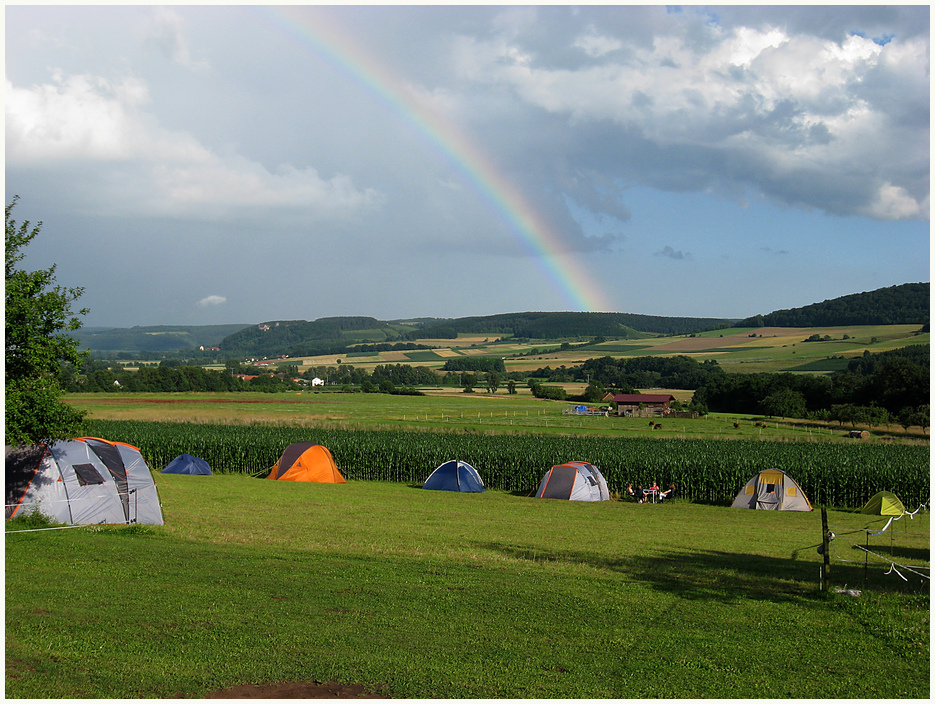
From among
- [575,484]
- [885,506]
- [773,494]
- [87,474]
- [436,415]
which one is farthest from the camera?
[436,415]

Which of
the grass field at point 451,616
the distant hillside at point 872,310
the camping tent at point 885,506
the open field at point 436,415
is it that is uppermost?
the distant hillside at point 872,310

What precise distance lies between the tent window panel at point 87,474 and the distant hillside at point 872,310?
131714 mm

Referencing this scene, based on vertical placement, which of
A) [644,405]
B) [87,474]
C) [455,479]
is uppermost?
[87,474]

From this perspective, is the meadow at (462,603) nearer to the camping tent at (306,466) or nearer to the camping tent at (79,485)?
the camping tent at (79,485)

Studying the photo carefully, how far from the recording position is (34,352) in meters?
14.3

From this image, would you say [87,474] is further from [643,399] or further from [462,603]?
[643,399]

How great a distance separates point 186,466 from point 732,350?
396 ft

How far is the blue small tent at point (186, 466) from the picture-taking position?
3412cm

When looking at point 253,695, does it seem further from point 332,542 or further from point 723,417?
point 723,417

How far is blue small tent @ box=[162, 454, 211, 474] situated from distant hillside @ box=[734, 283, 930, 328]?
122 meters

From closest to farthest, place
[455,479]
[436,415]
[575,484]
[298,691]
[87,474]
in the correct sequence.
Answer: [298,691], [87,474], [575,484], [455,479], [436,415]

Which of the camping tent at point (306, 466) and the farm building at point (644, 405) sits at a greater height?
the camping tent at point (306, 466)

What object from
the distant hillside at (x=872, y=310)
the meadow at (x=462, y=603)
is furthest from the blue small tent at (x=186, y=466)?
the distant hillside at (x=872, y=310)

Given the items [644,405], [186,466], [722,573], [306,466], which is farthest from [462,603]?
[644,405]
